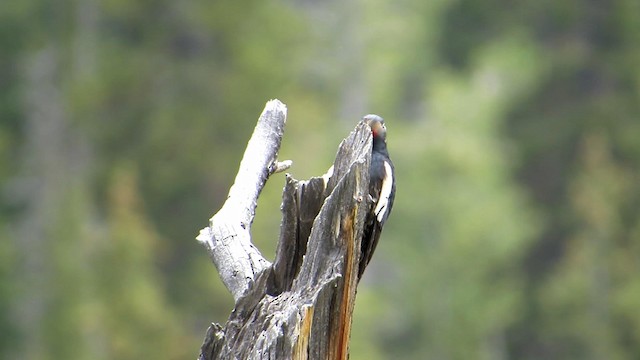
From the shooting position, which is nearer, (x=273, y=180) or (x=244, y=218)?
(x=244, y=218)

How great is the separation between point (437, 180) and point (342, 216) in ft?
58.7

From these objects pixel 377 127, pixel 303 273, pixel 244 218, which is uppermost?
pixel 377 127

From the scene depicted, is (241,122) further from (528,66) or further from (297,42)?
(528,66)

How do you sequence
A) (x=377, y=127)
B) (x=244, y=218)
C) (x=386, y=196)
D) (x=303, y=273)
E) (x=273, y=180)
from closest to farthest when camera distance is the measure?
(x=303, y=273)
(x=244, y=218)
(x=386, y=196)
(x=377, y=127)
(x=273, y=180)

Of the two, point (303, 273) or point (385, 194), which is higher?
point (385, 194)

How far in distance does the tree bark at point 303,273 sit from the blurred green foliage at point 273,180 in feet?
45.8

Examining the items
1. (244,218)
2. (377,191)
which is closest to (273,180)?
(377,191)

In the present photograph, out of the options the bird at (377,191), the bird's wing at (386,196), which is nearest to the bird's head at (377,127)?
the bird at (377,191)

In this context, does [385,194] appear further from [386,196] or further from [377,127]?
[377,127]

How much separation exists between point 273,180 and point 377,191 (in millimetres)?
14872

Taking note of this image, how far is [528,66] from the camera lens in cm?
2542

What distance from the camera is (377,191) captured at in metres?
5.48

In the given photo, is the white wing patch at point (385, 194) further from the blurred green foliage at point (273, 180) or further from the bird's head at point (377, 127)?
the blurred green foliage at point (273, 180)

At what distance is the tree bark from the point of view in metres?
4.69
